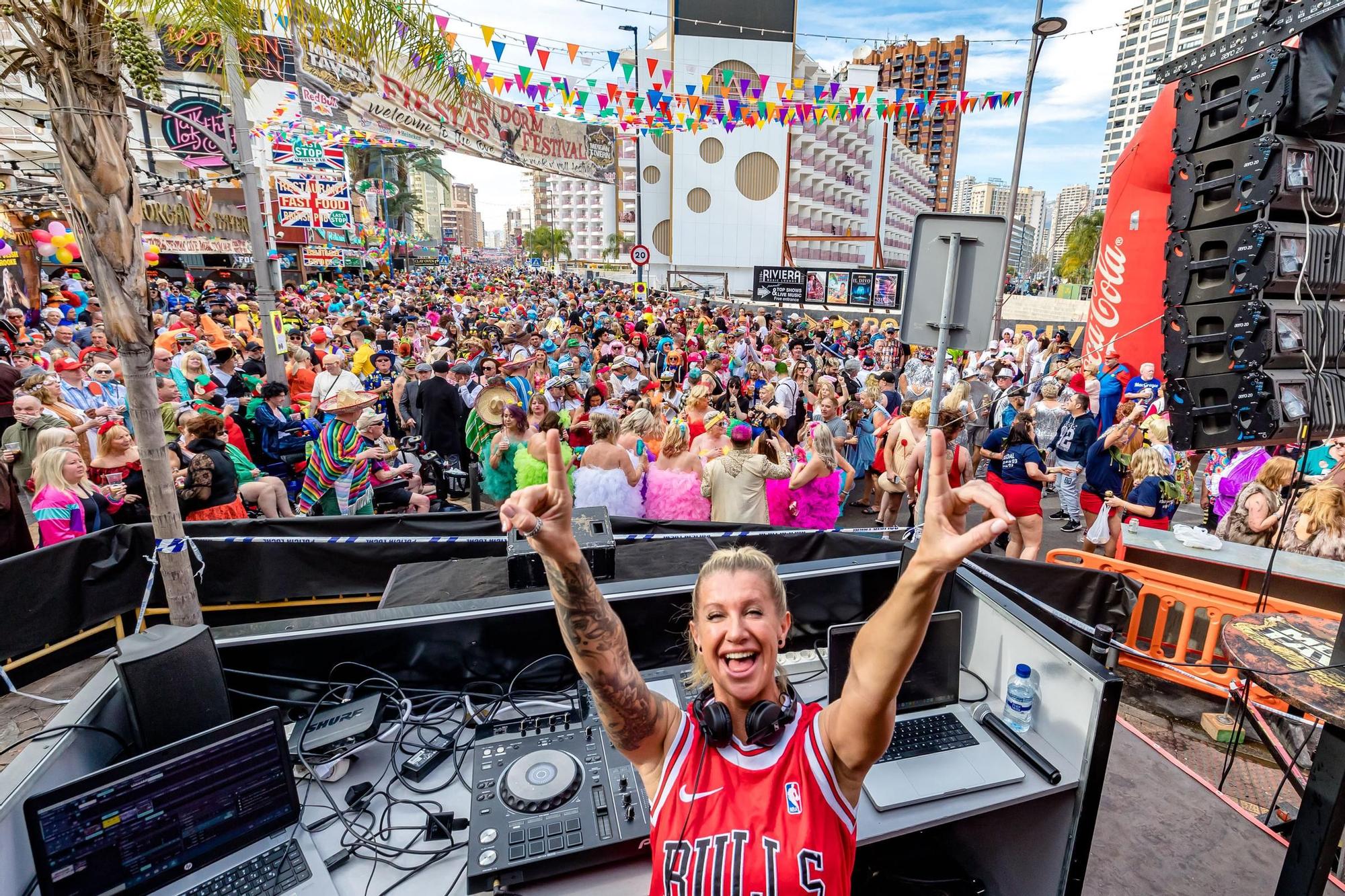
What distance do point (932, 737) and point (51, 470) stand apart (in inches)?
246

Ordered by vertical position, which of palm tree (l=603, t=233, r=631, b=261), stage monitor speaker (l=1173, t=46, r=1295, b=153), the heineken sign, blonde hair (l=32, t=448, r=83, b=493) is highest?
palm tree (l=603, t=233, r=631, b=261)

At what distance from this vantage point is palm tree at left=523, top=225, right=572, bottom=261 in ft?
312

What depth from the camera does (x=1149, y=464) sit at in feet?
20.4

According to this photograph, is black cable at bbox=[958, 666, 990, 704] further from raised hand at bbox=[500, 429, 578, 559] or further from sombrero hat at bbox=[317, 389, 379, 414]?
sombrero hat at bbox=[317, 389, 379, 414]

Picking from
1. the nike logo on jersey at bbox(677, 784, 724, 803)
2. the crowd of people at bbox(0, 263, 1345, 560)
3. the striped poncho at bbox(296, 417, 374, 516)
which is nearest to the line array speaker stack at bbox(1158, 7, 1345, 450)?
the crowd of people at bbox(0, 263, 1345, 560)

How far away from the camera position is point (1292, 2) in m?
2.81

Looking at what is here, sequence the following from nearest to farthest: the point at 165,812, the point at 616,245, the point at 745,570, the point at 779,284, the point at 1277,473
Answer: the point at 745,570
the point at 165,812
the point at 1277,473
the point at 779,284
the point at 616,245

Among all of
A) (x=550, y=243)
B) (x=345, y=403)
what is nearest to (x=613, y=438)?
(x=345, y=403)

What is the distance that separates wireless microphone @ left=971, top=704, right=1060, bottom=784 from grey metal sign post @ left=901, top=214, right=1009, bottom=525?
1389 millimetres

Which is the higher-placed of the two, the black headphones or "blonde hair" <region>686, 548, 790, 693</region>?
"blonde hair" <region>686, 548, 790, 693</region>

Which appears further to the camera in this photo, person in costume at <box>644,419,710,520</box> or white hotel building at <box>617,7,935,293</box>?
white hotel building at <box>617,7,935,293</box>

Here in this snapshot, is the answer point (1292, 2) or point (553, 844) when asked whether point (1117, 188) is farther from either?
point (553, 844)

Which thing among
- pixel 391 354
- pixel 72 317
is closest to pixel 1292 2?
pixel 391 354

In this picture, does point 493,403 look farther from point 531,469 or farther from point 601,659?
point 601,659
